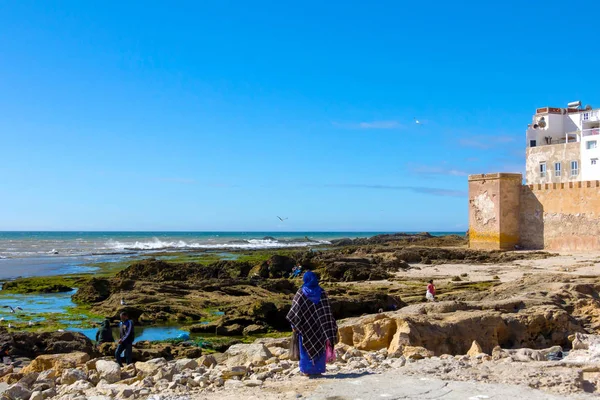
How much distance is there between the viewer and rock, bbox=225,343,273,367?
27.4 feet

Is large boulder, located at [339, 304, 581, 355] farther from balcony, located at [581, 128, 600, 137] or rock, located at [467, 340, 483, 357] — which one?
balcony, located at [581, 128, 600, 137]

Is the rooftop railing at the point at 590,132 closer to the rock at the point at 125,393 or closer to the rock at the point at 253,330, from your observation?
the rock at the point at 253,330

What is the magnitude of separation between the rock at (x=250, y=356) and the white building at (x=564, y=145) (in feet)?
139

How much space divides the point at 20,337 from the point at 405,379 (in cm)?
734

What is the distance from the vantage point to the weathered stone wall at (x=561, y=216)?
30.3 meters

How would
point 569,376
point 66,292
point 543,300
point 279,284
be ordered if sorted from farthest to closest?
point 66,292, point 279,284, point 543,300, point 569,376

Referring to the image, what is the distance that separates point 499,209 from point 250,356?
27.3 m

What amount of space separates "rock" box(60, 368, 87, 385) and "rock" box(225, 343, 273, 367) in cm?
181

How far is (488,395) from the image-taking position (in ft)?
20.3

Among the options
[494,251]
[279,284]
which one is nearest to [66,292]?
[279,284]

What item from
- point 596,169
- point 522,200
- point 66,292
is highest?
point 596,169

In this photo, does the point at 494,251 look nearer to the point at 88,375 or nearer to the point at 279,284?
the point at 279,284

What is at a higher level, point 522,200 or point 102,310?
point 522,200

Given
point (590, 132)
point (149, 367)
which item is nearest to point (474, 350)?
point (149, 367)
